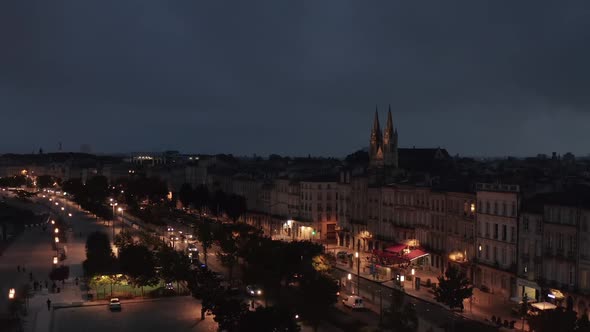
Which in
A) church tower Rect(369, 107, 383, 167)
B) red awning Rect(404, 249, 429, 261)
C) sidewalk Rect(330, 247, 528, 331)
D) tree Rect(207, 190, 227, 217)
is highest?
church tower Rect(369, 107, 383, 167)

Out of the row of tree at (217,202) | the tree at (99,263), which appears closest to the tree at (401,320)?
the tree at (99,263)

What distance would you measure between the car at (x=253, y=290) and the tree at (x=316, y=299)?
824cm

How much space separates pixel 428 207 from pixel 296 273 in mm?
19760

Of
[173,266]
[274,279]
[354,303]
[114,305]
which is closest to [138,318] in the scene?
[114,305]

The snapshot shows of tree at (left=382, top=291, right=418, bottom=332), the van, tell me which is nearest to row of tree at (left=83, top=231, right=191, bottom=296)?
the van

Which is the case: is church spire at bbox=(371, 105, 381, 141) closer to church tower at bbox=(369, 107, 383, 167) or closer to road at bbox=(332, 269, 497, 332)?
church tower at bbox=(369, 107, 383, 167)

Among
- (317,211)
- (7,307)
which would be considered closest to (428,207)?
(317,211)

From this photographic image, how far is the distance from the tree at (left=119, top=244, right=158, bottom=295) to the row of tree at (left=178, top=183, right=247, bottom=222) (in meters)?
44.8

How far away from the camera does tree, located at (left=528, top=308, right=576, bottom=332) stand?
34438 mm

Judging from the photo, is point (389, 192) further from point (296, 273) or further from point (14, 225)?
point (14, 225)

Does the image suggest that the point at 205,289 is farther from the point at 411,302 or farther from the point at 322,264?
the point at 411,302

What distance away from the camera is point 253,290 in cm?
5034

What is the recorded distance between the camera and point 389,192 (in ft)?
236

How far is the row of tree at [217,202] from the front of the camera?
97500 millimetres
